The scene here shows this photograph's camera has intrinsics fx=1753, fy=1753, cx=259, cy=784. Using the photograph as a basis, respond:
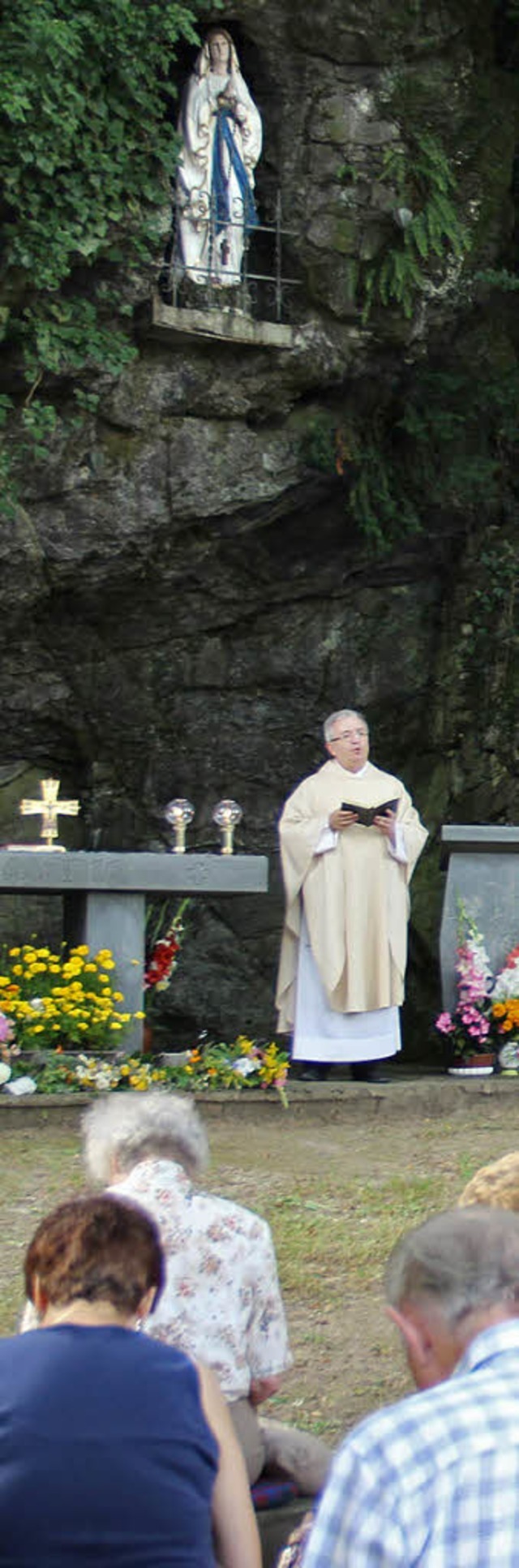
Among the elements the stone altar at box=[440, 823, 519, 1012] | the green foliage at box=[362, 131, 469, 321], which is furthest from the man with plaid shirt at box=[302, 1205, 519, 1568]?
the green foliage at box=[362, 131, 469, 321]

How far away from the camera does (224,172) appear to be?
1033cm

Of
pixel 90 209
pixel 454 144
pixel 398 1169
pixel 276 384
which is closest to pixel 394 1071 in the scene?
pixel 398 1169

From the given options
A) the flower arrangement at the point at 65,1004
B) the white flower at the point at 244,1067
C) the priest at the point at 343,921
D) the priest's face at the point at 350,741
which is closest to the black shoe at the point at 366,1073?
the priest at the point at 343,921

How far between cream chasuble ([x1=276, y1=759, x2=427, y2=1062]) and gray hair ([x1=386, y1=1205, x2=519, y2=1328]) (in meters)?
6.33

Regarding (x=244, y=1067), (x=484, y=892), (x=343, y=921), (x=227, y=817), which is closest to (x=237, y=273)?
(x=227, y=817)

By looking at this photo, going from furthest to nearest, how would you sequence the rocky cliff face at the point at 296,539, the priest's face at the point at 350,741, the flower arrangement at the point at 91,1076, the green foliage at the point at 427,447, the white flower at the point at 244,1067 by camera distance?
the green foliage at the point at 427,447 < the rocky cliff face at the point at 296,539 < the priest's face at the point at 350,741 < the white flower at the point at 244,1067 < the flower arrangement at the point at 91,1076

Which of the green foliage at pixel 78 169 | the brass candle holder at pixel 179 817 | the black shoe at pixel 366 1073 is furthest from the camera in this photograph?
the green foliage at pixel 78 169

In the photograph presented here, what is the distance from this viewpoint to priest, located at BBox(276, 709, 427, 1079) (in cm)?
839

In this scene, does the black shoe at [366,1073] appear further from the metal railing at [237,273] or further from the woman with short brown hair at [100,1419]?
the woman with short brown hair at [100,1419]

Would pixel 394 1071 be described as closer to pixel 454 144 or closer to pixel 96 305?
pixel 96 305

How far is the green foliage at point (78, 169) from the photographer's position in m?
9.40

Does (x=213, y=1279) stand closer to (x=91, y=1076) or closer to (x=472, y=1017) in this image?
(x=91, y=1076)

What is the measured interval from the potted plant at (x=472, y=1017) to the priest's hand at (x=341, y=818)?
38.3 inches

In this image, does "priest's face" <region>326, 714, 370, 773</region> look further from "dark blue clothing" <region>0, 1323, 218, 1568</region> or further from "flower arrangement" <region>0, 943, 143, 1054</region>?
"dark blue clothing" <region>0, 1323, 218, 1568</region>
